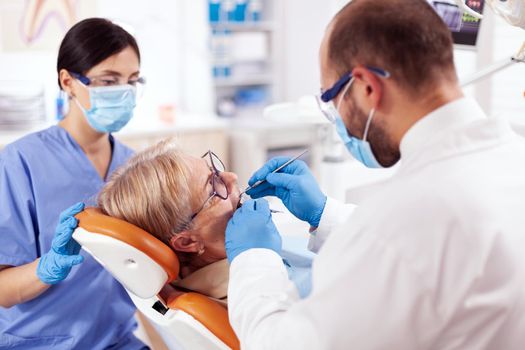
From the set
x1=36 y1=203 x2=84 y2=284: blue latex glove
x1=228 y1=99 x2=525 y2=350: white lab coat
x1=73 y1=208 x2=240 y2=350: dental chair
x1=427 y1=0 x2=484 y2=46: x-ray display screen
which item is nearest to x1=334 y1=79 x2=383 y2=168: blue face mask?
x1=228 y1=99 x2=525 y2=350: white lab coat

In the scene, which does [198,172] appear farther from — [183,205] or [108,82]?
[108,82]

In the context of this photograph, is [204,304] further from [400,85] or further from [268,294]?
[400,85]

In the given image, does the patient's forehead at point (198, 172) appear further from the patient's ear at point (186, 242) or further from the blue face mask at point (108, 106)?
the blue face mask at point (108, 106)

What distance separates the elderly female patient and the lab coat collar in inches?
21.2

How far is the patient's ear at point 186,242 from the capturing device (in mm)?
1446

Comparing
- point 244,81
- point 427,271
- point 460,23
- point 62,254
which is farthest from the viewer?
point 244,81

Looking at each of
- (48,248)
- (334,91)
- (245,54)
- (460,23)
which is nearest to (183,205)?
(48,248)

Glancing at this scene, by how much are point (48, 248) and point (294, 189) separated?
2.21 ft

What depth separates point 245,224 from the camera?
4.12 ft

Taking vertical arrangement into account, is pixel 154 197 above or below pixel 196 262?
above

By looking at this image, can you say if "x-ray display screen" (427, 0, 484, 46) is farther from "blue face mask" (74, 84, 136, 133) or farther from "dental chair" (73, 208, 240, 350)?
"dental chair" (73, 208, 240, 350)

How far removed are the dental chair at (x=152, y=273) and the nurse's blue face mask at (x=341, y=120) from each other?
45 cm

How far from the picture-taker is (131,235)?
124 cm

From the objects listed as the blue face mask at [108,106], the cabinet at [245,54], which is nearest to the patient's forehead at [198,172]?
the blue face mask at [108,106]
